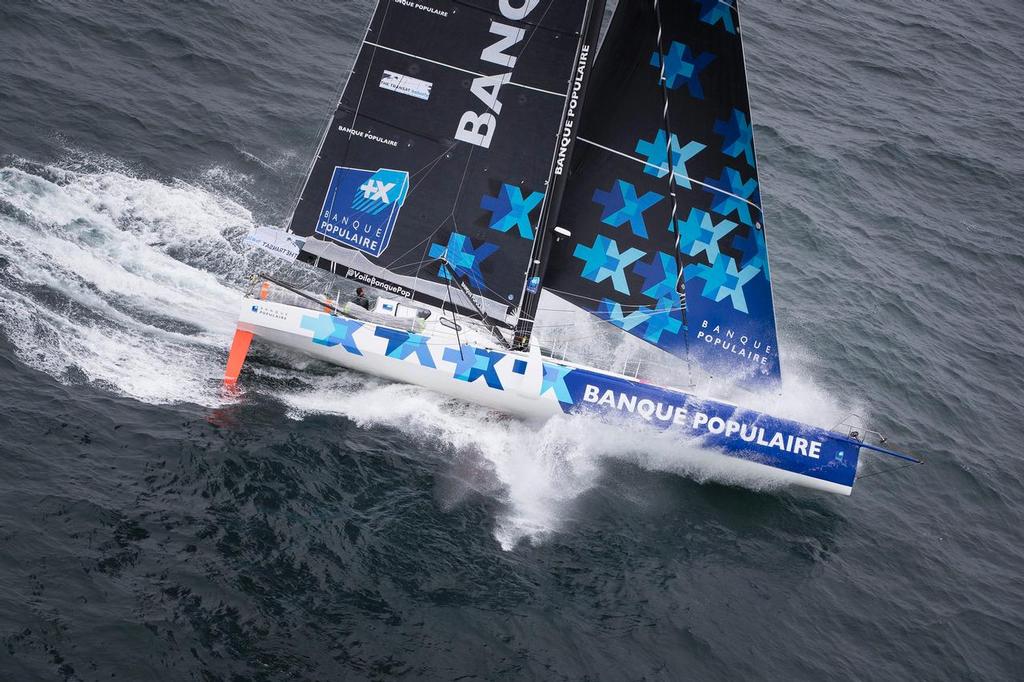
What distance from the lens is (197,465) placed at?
15.7 metres

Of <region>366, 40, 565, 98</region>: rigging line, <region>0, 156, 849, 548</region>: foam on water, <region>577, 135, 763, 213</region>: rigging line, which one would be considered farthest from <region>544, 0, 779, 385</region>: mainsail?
<region>0, 156, 849, 548</region>: foam on water

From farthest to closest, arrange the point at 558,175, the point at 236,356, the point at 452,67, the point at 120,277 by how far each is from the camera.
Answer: the point at 120,277, the point at 558,175, the point at 236,356, the point at 452,67

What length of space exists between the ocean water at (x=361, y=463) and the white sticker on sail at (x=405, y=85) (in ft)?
18.4

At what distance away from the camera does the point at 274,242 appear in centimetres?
1809

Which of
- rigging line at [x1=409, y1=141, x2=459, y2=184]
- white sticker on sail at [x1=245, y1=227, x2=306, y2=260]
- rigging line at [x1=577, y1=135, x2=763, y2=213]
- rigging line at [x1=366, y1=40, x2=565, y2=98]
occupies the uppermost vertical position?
rigging line at [x1=366, y1=40, x2=565, y2=98]

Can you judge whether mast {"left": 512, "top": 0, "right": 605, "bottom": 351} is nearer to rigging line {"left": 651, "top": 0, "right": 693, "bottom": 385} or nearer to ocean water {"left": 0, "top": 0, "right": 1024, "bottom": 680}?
rigging line {"left": 651, "top": 0, "right": 693, "bottom": 385}

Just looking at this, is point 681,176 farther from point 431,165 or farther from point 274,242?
point 274,242

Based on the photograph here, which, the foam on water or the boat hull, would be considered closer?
the foam on water

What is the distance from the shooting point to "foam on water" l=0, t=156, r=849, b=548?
1712 centimetres

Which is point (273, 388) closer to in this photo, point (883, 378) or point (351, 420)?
point (351, 420)

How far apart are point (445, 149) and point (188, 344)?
605cm

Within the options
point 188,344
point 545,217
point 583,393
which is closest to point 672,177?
point 545,217

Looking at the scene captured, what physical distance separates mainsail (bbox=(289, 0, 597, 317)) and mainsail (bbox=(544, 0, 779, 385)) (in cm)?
114

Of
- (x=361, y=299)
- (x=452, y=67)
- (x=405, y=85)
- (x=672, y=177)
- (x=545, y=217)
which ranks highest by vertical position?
(x=452, y=67)
